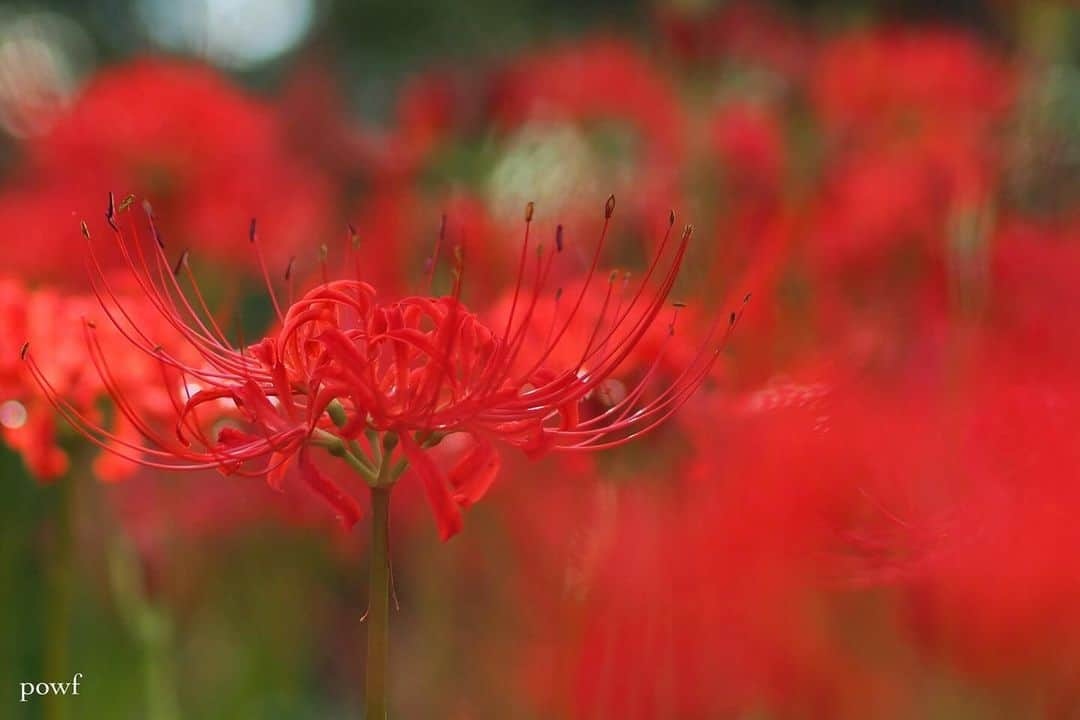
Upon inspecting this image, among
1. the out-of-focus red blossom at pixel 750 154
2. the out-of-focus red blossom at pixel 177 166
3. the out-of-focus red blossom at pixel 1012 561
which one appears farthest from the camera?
the out-of-focus red blossom at pixel 177 166

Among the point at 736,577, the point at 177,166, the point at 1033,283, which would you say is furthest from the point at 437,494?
the point at 177,166

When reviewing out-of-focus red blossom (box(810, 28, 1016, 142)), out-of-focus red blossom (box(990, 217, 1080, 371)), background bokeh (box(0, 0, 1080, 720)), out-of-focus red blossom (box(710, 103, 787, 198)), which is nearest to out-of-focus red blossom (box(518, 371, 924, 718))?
background bokeh (box(0, 0, 1080, 720))

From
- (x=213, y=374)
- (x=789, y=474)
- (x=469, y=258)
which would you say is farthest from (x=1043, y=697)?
(x=469, y=258)

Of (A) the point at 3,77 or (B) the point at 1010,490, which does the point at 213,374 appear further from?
(A) the point at 3,77

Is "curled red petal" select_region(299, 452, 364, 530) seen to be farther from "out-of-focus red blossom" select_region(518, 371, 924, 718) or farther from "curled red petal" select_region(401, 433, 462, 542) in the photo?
"out-of-focus red blossom" select_region(518, 371, 924, 718)

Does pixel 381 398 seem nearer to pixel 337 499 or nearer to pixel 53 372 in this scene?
pixel 337 499

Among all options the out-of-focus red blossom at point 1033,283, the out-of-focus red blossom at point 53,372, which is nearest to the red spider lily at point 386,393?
the out-of-focus red blossom at point 53,372

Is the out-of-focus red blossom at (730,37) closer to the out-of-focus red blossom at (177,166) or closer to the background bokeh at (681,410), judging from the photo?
the background bokeh at (681,410)
